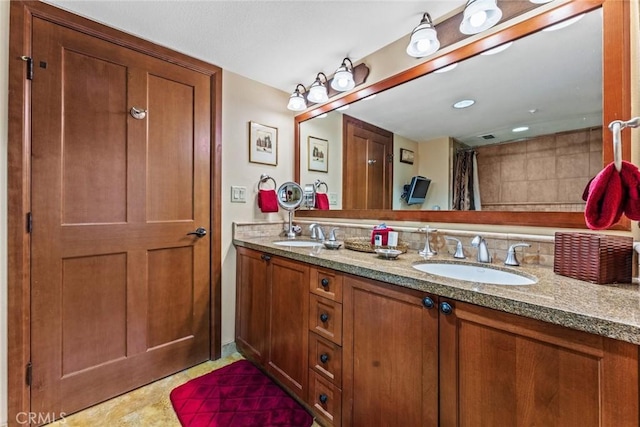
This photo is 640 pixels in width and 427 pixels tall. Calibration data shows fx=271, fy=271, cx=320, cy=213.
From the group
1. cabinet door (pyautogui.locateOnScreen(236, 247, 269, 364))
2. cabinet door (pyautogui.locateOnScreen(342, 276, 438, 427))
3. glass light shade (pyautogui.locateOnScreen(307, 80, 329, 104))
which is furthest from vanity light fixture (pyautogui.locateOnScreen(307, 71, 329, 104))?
cabinet door (pyautogui.locateOnScreen(342, 276, 438, 427))

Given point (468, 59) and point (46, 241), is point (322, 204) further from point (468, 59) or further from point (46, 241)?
point (46, 241)

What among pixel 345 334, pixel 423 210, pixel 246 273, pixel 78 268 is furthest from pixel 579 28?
pixel 78 268

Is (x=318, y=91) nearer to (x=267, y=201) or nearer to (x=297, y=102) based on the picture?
(x=297, y=102)

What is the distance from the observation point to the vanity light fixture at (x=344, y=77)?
186 cm

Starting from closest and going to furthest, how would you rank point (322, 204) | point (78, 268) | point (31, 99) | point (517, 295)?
point (517, 295)
point (31, 99)
point (78, 268)
point (322, 204)

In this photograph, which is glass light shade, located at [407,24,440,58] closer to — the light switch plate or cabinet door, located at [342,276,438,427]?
cabinet door, located at [342,276,438,427]

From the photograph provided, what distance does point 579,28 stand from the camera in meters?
1.09

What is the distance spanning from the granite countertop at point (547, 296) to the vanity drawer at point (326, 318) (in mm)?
200

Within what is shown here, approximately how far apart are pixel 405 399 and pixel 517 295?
1.83ft

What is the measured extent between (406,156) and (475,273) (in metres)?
0.79

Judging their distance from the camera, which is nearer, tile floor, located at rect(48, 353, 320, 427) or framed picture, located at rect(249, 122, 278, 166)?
tile floor, located at rect(48, 353, 320, 427)

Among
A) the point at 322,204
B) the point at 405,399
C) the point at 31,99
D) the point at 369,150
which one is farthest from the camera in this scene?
the point at 322,204

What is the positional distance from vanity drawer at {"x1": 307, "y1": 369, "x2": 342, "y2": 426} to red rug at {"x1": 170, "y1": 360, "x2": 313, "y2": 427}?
0.44 feet

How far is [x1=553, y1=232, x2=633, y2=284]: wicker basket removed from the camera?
0.88m
